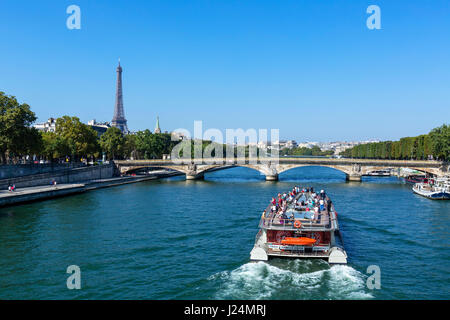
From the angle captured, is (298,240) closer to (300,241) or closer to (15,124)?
(300,241)

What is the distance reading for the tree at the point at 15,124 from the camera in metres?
40.4

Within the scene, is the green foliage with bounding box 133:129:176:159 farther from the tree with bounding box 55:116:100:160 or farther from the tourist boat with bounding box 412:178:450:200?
the tourist boat with bounding box 412:178:450:200

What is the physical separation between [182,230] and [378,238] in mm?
12668

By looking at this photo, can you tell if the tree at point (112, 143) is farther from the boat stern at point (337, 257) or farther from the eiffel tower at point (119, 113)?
the eiffel tower at point (119, 113)

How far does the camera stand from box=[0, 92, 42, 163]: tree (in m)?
40.4

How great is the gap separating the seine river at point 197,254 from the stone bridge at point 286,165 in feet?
80.2

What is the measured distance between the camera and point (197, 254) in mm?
18859

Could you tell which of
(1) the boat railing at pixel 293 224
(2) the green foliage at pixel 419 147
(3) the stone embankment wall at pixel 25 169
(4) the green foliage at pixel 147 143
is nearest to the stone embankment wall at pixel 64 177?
(3) the stone embankment wall at pixel 25 169

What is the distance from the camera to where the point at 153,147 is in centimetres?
8062

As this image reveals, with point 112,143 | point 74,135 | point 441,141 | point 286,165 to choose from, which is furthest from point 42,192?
point 441,141

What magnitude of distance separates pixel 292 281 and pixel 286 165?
48872mm

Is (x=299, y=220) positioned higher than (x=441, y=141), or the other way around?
(x=441, y=141)

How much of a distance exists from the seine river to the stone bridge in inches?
963
